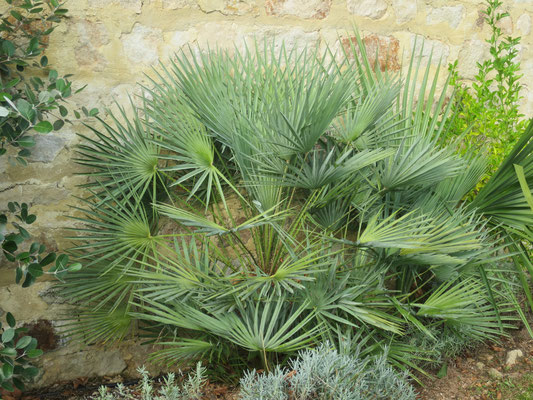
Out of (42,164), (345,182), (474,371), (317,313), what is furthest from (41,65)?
(474,371)

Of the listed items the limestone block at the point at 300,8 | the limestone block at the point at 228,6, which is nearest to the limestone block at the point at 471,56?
the limestone block at the point at 300,8

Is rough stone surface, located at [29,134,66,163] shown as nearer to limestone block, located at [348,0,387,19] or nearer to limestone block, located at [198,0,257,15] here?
Result: limestone block, located at [198,0,257,15]

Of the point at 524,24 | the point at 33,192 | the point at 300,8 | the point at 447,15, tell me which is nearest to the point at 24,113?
the point at 33,192

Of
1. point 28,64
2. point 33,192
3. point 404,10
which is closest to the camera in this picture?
point 28,64

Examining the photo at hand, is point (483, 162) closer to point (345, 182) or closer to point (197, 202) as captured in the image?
point (345, 182)

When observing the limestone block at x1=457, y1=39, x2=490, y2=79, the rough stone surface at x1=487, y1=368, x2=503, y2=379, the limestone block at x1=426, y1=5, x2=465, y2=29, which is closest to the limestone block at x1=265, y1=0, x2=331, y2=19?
the limestone block at x1=426, y1=5, x2=465, y2=29

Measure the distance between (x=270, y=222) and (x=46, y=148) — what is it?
1.22 m

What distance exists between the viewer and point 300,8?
3010 millimetres

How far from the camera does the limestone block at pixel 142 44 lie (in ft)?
8.77

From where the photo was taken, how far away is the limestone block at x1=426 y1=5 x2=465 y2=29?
3.38 meters

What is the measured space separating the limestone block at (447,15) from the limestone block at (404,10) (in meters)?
0.12

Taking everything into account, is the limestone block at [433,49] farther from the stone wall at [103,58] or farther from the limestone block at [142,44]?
the limestone block at [142,44]

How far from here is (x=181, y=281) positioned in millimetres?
2174

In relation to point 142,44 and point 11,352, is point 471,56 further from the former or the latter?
point 11,352
